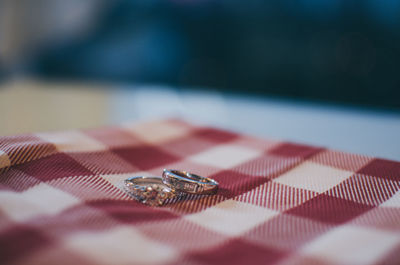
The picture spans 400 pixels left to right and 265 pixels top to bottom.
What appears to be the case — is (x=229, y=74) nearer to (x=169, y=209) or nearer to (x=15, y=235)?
(x=169, y=209)

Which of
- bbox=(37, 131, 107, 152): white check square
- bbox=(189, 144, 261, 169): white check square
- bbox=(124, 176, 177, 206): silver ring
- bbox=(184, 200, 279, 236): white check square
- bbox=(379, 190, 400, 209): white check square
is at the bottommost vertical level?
bbox=(184, 200, 279, 236): white check square

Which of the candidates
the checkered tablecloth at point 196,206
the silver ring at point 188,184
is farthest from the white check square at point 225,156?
the silver ring at point 188,184

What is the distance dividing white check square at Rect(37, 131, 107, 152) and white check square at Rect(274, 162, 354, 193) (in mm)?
277

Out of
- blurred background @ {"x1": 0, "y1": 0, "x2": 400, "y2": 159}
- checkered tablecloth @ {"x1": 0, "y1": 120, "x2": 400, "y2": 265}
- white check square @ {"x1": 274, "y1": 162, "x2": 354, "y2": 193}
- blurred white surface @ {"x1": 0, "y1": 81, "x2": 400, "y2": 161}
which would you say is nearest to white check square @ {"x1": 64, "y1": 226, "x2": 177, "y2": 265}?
checkered tablecloth @ {"x1": 0, "y1": 120, "x2": 400, "y2": 265}

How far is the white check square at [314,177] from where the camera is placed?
1.60ft

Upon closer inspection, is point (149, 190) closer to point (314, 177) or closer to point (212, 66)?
point (314, 177)

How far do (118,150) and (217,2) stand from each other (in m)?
0.86

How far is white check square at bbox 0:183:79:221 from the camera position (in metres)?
0.37

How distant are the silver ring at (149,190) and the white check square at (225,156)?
12 cm

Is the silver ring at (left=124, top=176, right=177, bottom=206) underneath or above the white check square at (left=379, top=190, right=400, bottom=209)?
underneath

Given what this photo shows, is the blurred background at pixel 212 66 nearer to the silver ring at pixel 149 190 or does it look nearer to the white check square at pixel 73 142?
the white check square at pixel 73 142

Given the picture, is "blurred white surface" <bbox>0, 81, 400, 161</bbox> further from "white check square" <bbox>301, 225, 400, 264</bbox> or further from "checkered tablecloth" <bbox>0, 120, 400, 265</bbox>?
"white check square" <bbox>301, 225, 400, 264</bbox>

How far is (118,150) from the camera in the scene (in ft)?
1.93

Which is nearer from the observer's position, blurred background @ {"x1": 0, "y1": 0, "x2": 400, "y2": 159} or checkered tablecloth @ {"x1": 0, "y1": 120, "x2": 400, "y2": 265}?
checkered tablecloth @ {"x1": 0, "y1": 120, "x2": 400, "y2": 265}
